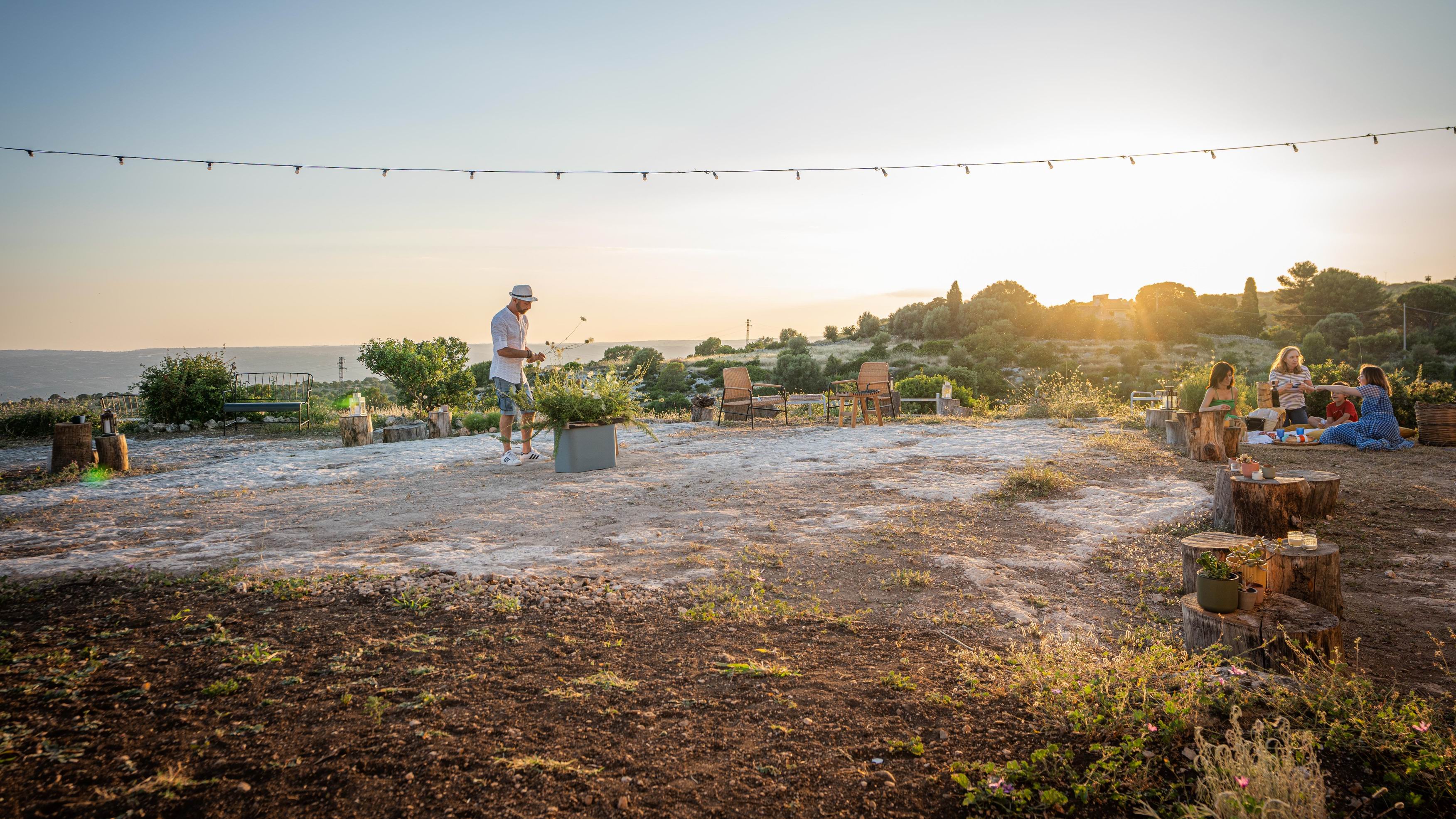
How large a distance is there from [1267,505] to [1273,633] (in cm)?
220

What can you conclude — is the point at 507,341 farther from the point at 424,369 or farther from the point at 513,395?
the point at 424,369

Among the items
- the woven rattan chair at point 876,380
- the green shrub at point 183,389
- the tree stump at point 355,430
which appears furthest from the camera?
the woven rattan chair at point 876,380

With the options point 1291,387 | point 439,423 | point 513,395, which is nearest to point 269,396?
point 439,423

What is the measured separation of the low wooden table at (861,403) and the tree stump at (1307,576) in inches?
301

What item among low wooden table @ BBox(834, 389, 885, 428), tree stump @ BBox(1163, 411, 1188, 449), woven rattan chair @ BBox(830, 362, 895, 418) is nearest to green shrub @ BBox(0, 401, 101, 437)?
low wooden table @ BBox(834, 389, 885, 428)

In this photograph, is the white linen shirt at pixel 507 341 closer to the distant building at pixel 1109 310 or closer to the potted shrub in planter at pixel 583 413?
the potted shrub in planter at pixel 583 413

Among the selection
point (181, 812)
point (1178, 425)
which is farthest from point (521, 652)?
point (1178, 425)

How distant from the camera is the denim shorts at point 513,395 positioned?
687 cm

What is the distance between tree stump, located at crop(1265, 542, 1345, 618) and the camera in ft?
8.95

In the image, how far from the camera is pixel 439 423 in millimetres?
10148

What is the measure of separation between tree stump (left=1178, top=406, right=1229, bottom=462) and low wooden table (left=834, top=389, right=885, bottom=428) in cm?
442

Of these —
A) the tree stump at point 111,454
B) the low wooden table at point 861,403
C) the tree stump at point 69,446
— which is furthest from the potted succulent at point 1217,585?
the tree stump at point 69,446

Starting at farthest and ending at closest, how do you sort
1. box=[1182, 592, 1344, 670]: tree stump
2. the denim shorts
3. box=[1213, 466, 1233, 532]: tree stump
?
the denim shorts, box=[1213, 466, 1233, 532]: tree stump, box=[1182, 592, 1344, 670]: tree stump

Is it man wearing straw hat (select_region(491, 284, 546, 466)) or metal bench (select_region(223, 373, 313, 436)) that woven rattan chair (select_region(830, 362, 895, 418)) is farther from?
metal bench (select_region(223, 373, 313, 436))
